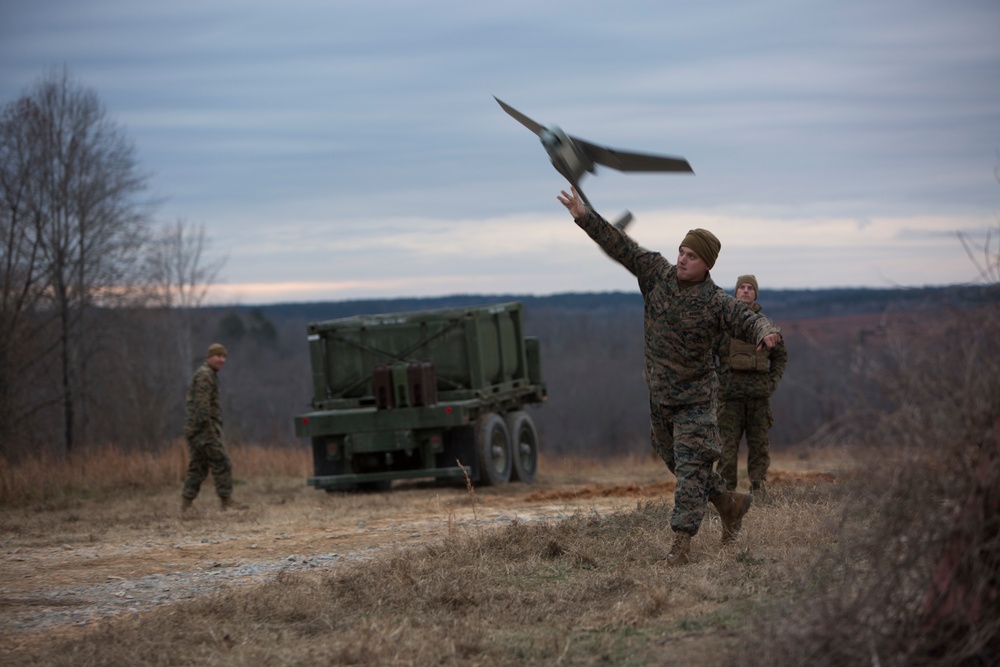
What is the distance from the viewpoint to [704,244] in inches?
275

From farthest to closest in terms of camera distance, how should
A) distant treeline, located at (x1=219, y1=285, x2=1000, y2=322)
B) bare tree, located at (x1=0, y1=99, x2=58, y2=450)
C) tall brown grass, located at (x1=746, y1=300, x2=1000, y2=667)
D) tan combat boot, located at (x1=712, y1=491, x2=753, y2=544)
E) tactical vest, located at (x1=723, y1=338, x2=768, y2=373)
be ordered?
distant treeline, located at (x1=219, y1=285, x2=1000, y2=322), bare tree, located at (x1=0, y1=99, x2=58, y2=450), tactical vest, located at (x1=723, y1=338, x2=768, y2=373), tan combat boot, located at (x1=712, y1=491, x2=753, y2=544), tall brown grass, located at (x1=746, y1=300, x2=1000, y2=667)

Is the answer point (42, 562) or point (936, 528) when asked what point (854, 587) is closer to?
point (936, 528)

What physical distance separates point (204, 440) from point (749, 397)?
6.87 meters

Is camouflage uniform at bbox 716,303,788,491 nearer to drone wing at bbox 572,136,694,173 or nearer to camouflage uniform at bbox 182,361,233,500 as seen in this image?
drone wing at bbox 572,136,694,173

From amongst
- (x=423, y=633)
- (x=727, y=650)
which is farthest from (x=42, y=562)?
(x=727, y=650)

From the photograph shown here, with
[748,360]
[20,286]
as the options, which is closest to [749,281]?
[748,360]

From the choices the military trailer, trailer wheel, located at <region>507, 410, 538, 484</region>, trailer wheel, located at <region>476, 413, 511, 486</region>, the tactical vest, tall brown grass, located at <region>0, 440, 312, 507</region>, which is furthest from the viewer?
trailer wheel, located at <region>507, 410, 538, 484</region>

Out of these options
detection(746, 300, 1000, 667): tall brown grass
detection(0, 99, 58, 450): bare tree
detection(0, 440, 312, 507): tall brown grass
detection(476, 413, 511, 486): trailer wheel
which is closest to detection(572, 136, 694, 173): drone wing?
detection(746, 300, 1000, 667): tall brown grass

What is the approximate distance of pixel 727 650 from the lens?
4.79m

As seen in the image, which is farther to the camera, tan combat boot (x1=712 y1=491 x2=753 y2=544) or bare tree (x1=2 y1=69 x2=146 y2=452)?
bare tree (x1=2 y1=69 x2=146 y2=452)

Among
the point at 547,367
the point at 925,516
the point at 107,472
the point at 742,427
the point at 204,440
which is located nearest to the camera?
the point at 925,516

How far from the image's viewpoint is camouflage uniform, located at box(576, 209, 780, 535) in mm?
6891

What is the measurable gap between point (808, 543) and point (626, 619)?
1.90 metres

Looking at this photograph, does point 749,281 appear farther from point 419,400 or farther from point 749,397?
point 419,400
